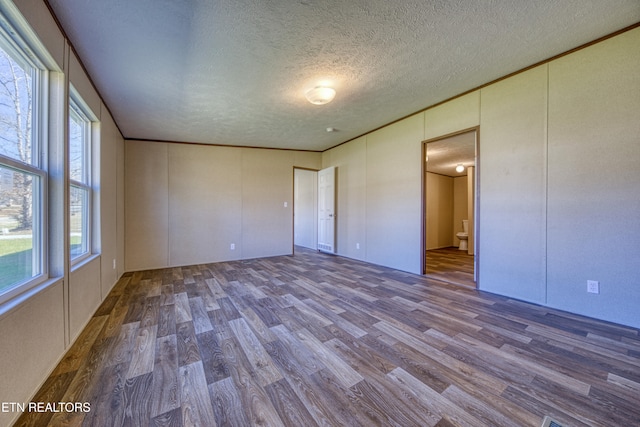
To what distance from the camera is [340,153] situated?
564 cm

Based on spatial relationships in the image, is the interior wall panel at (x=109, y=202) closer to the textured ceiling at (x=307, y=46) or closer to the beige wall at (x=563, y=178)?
the textured ceiling at (x=307, y=46)

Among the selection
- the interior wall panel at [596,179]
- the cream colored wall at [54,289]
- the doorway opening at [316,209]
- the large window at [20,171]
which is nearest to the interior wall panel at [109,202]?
the cream colored wall at [54,289]

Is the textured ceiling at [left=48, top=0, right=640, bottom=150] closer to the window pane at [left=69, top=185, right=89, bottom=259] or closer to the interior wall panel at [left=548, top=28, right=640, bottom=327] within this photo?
the interior wall panel at [left=548, top=28, right=640, bottom=327]

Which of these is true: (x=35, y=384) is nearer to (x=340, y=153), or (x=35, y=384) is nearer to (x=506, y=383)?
(x=506, y=383)

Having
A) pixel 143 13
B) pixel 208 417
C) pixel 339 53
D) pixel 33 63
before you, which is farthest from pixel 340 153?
pixel 208 417

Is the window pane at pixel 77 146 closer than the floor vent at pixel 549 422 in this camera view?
No

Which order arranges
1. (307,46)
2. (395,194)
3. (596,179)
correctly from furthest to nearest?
(395,194)
(596,179)
(307,46)

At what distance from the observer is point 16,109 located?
1.50 metres

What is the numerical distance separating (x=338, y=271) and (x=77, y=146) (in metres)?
3.74

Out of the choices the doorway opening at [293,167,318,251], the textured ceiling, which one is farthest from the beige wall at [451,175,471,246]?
the textured ceiling

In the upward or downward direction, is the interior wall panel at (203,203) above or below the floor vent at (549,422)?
above

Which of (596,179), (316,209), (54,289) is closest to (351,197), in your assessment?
(316,209)

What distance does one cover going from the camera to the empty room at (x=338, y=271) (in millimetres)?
1391

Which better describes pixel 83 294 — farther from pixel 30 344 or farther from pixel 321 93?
pixel 321 93
